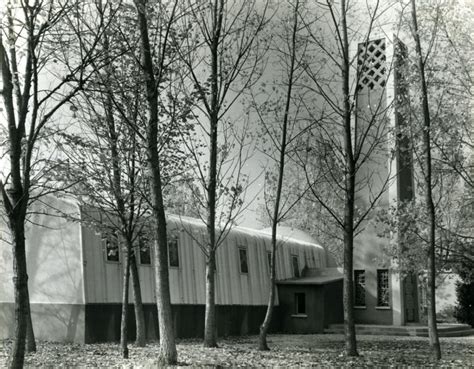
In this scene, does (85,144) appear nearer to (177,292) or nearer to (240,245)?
(177,292)

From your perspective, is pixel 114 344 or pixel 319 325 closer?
pixel 114 344

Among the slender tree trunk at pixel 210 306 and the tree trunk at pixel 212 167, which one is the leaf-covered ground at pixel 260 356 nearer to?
the slender tree trunk at pixel 210 306

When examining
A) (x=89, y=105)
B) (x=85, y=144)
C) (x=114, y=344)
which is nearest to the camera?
(x=85, y=144)

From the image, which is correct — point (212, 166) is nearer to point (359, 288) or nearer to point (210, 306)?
point (210, 306)

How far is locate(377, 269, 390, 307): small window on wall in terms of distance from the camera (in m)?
31.4

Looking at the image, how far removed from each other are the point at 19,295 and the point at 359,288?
23.9 m

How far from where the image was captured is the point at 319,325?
30219 millimetres

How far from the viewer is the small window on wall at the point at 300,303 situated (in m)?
31.4

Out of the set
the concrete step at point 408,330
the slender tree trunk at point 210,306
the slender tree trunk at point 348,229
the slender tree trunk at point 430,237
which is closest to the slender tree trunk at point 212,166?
the slender tree trunk at point 210,306

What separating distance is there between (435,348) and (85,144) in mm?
9537

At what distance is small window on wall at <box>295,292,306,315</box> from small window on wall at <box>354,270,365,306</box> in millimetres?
2544

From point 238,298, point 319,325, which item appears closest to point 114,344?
point 238,298

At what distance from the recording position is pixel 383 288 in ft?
104

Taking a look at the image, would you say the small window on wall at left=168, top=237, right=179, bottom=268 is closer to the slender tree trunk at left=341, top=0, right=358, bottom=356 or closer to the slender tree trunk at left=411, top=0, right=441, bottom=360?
the slender tree trunk at left=341, top=0, right=358, bottom=356
